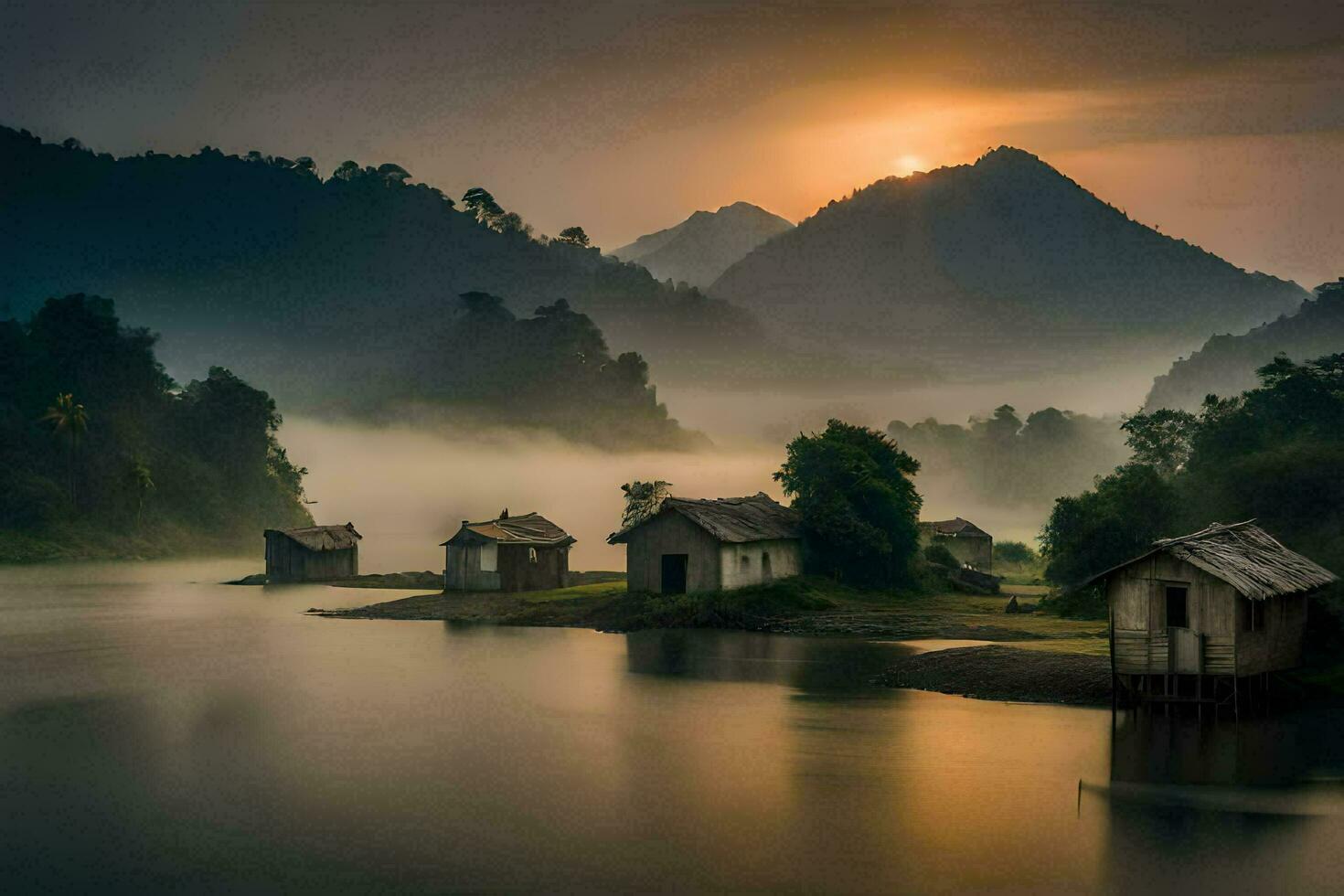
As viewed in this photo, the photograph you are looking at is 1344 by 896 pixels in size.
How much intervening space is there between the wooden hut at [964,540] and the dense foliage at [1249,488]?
1823cm

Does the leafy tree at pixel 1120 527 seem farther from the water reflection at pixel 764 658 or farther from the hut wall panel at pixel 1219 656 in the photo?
the hut wall panel at pixel 1219 656

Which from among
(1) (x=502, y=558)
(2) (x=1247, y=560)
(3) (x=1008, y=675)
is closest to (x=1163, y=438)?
(1) (x=502, y=558)

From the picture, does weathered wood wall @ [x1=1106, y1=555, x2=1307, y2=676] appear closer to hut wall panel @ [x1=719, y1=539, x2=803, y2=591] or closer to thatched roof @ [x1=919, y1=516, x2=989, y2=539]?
hut wall panel @ [x1=719, y1=539, x2=803, y2=591]

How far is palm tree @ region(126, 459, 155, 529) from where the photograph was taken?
439ft

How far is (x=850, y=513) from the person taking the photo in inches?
2990

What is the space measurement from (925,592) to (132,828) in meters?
54.4

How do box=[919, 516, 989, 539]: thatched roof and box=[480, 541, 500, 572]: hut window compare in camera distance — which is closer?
box=[480, 541, 500, 572]: hut window

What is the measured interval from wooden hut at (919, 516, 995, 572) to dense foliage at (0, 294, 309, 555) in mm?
80544

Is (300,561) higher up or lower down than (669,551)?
lower down

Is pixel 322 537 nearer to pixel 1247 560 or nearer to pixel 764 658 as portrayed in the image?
pixel 764 658

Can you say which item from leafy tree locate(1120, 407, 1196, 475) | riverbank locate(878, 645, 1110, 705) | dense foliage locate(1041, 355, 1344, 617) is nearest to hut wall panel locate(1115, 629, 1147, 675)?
riverbank locate(878, 645, 1110, 705)

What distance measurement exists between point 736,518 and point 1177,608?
115ft

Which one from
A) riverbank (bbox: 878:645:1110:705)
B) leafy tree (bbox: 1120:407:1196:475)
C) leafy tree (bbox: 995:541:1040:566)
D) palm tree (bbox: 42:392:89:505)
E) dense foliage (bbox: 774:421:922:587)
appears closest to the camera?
riverbank (bbox: 878:645:1110:705)

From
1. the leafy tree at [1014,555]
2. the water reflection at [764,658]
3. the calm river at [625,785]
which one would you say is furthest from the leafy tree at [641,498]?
the calm river at [625,785]
